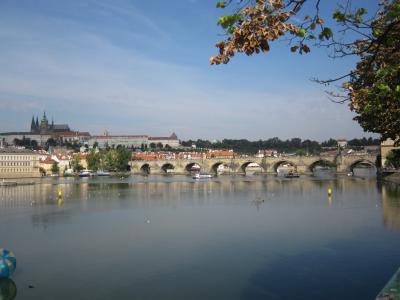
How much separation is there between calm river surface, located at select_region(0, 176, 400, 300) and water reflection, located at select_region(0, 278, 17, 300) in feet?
0.38

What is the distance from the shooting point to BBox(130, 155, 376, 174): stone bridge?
75.1m

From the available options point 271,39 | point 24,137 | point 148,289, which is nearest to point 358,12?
point 271,39

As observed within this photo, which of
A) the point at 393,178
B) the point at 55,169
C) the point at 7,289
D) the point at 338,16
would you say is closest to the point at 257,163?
the point at 55,169

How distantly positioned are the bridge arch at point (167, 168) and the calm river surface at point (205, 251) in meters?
70.3

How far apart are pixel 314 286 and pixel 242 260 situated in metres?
3.19

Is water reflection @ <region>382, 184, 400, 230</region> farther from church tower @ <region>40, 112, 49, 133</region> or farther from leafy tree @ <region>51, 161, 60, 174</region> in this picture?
church tower @ <region>40, 112, 49, 133</region>

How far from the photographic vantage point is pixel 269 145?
166m

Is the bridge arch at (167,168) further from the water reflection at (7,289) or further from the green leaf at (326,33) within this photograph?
the green leaf at (326,33)

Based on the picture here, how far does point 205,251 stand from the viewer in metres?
16.7

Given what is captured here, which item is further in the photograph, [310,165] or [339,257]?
[310,165]

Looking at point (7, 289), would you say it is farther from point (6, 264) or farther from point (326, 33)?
point (326, 33)

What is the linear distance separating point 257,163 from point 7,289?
77.4 m

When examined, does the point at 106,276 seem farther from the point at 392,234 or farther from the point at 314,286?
the point at 392,234

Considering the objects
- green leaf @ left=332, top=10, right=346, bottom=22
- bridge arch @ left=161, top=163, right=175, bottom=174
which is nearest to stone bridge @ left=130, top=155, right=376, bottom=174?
bridge arch @ left=161, top=163, right=175, bottom=174
